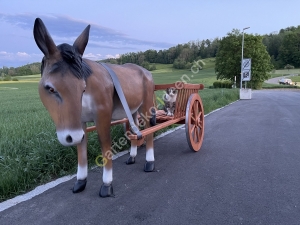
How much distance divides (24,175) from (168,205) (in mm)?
1815

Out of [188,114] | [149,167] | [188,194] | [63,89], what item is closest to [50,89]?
[63,89]

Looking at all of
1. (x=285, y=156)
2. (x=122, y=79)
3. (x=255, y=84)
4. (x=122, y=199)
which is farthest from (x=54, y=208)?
(x=255, y=84)

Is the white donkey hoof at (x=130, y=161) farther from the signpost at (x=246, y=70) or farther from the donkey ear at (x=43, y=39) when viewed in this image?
the signpost at (x=246, y=70)

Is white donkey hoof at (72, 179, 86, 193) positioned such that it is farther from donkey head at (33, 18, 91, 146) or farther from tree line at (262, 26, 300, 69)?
tree line at (262, 26, 300, 69)

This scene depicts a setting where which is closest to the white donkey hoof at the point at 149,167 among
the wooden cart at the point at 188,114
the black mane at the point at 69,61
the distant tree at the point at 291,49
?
the wooden cart at the point at 188,114

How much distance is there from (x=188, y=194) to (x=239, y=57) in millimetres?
39496

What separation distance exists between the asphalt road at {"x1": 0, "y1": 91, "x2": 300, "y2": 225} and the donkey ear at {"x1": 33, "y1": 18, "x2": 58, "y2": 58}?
1.53 m

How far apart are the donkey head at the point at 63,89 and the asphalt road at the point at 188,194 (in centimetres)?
90

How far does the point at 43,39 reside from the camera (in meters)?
2.03

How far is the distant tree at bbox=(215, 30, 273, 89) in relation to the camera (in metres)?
38.3

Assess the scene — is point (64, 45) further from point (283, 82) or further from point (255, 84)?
point (283, 82)

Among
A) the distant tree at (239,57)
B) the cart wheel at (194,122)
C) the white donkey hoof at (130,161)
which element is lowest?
the white donkey hoof at (130,161)

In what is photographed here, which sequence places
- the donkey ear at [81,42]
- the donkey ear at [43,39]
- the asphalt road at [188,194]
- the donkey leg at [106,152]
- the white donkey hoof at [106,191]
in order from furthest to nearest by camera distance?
the white donkey hoof at [106,191], the donkey leg at [106,152], the asphalt road at [188,194], the donkey ear at [81,42], the donkey ear at [43,39]

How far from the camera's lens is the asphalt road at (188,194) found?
97.4 inches
